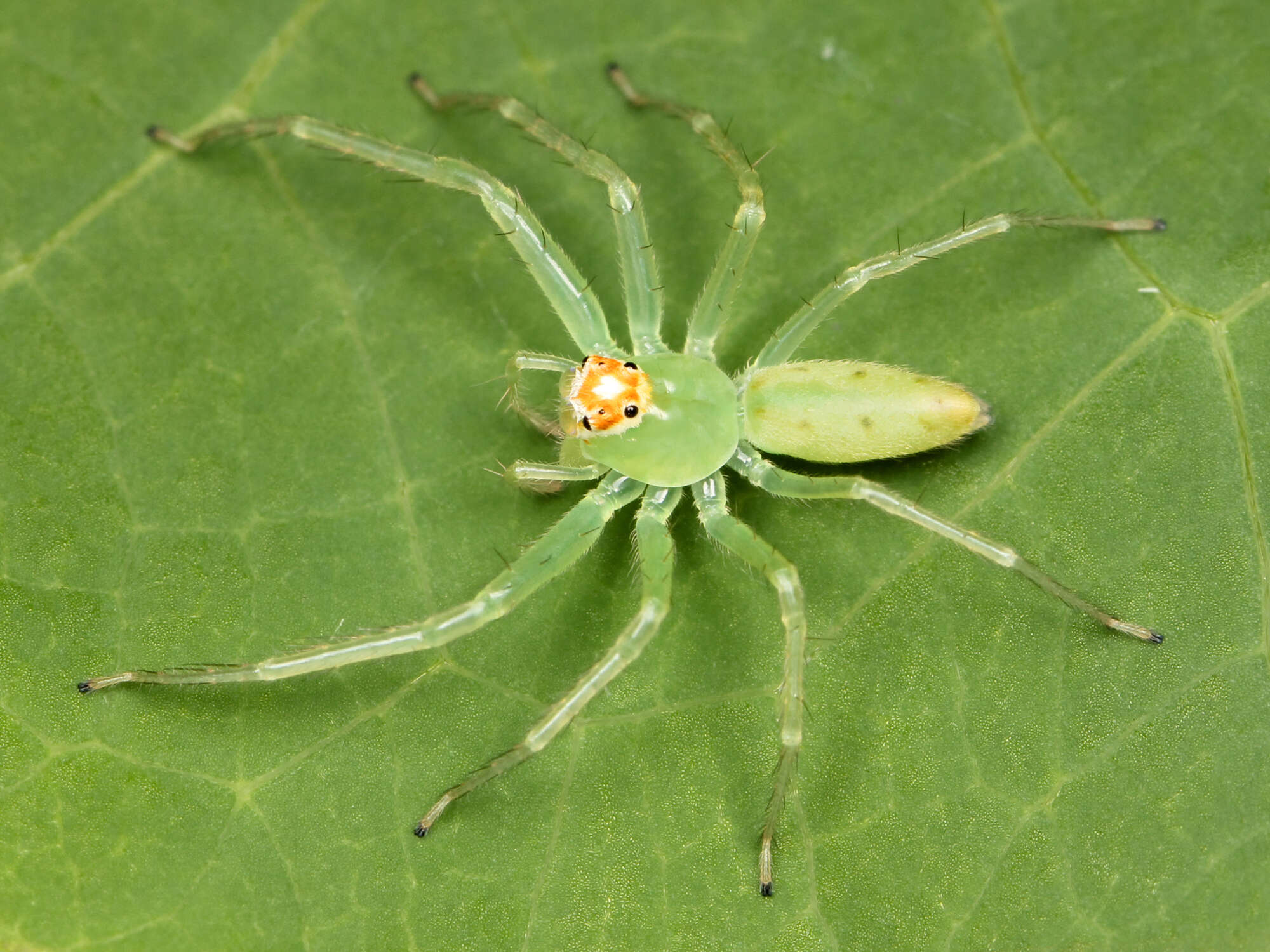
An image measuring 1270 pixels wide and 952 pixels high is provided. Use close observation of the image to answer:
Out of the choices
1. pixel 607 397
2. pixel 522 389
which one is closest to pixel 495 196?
pixel 522 389

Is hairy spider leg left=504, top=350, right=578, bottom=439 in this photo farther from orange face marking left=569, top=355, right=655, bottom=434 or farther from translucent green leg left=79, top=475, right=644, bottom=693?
translucent green leg left=79, top=475, right=644, bottom=693

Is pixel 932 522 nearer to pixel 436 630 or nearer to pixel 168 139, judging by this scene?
pixel 436 630

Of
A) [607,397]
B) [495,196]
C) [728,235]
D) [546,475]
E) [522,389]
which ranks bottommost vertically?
[546,475]

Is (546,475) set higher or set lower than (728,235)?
lower

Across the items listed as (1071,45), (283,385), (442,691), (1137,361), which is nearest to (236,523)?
(283,385)

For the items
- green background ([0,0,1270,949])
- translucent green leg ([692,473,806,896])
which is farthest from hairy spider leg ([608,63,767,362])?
translucent green leg ([692,473,806,896])

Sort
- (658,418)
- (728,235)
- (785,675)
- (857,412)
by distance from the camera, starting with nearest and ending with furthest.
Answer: (785,675) < (857,412) < (658,418) < (728,235)
